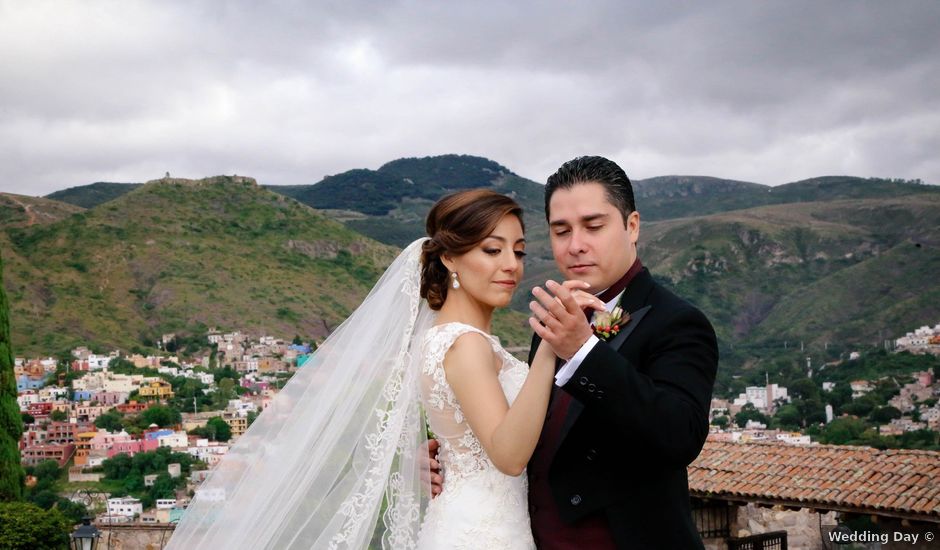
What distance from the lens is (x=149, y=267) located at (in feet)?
219

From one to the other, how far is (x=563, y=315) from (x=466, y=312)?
1.23 meters

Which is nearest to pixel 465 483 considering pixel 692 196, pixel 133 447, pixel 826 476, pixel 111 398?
pixel 826 476

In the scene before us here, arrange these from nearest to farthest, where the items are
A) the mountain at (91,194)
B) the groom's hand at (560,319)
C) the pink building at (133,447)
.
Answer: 1. the groom's hand at (560,319)
2. the pink building at (133,447)
3. the mountain at (91,194)

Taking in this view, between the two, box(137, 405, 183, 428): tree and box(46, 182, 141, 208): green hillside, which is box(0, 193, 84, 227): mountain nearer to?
box(46, 182, 141, 208): green hillside

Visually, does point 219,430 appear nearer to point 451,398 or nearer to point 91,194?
point 451,398

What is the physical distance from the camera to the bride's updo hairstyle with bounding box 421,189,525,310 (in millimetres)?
3283

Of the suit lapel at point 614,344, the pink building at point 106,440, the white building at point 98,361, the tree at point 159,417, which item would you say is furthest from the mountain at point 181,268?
the suit lapel at point 614,344

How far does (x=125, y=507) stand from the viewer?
3080cm

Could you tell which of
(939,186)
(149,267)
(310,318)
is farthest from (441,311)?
(939,186)

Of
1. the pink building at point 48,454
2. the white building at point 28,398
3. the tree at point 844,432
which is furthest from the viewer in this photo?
the white building at point 28,398

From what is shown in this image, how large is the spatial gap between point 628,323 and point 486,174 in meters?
138

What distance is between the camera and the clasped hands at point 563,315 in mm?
2236

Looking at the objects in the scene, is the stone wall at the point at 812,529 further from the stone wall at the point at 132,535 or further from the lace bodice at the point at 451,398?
the lace bodice at the point at 451,398

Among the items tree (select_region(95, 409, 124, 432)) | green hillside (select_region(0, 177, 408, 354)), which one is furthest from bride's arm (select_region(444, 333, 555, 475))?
green hillside (select_region(0, 177, 408, 354))
